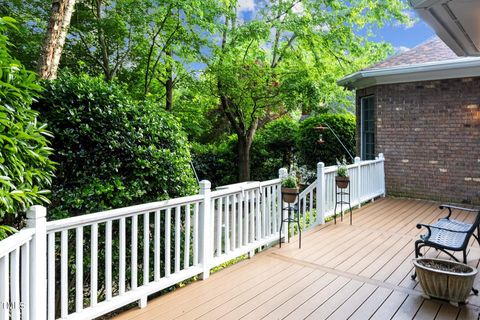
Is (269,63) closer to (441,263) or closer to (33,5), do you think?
(33,5)

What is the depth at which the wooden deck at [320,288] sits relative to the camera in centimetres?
304

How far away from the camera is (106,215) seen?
2775mm

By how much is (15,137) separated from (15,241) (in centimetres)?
67

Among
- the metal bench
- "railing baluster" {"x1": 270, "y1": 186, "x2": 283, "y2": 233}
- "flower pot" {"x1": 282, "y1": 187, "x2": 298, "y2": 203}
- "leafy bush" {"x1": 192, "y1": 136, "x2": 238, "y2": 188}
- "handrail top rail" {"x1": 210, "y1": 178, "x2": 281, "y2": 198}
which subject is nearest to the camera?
the metal bench

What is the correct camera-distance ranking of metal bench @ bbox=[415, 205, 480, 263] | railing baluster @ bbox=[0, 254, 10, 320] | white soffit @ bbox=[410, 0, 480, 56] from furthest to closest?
1. metal bench @ bbox=[415, 205, 480, 263]
2. white soffit @ bbox=[410, 0, 480, 56]
3. railing baluster @ bbox=[0, 254, 10, 320]

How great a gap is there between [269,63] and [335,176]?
658 centimetres

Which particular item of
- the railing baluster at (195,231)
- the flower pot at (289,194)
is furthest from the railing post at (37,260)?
the flower pot at (289,194)

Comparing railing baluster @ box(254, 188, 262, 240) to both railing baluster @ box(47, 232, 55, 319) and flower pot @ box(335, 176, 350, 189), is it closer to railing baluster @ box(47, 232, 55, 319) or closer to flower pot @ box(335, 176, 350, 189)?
flower pot @ box(335, 176, 350, 189)

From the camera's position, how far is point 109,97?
12.0 feet

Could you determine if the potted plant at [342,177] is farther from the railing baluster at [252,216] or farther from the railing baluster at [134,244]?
the railing baluster at [134,244]

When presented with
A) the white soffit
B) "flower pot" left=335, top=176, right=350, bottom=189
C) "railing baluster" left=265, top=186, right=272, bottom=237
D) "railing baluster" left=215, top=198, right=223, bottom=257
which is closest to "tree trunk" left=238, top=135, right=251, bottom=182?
"flower pot" left=335, top=176, right=350, bottom=189

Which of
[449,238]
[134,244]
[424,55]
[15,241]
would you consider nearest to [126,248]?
[134,244]

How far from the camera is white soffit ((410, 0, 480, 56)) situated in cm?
261

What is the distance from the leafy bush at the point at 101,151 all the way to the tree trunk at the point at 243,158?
8203 mm
